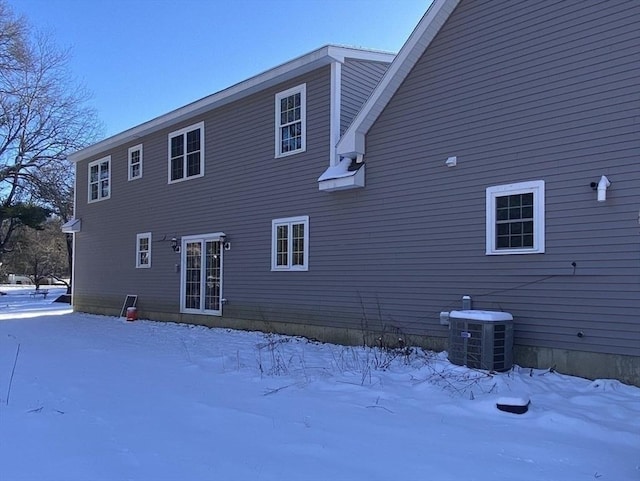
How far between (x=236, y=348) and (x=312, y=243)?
2647mm

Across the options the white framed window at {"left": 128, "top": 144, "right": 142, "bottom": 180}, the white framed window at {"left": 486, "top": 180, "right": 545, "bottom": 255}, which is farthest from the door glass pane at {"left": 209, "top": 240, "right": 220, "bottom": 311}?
→ the white framed window at {"left": 486, "top": 180, "right": 545, "bottom": 255}

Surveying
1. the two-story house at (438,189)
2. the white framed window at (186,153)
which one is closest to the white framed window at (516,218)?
the two-story house at (438,189)

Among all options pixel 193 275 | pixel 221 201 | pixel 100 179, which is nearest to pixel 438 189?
pixel 221 201

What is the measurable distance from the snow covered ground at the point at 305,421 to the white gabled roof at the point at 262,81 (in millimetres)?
5820

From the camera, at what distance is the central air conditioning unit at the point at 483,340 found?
735 centimetres

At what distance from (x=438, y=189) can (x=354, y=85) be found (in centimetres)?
343

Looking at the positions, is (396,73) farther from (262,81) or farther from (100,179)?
(100,179)

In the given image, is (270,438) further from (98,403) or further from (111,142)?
(111,142)

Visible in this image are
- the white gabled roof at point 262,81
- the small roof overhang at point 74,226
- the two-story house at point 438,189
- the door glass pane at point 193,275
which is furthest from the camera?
the small roof overhang at point 74,226

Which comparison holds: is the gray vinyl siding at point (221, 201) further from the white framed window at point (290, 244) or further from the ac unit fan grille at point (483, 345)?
the ac unit fan grille at point (483, 345)

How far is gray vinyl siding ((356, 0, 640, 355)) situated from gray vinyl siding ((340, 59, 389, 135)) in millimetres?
1198

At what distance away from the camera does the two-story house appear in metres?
7.24

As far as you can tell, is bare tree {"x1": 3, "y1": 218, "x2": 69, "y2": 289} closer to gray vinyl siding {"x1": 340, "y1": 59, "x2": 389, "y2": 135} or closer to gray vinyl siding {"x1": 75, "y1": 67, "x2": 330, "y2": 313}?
gray vinyl siding {"x1": 75, "y1": 67, "x2": 330, "y2": 313}

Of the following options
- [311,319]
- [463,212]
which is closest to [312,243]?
[311,319]
